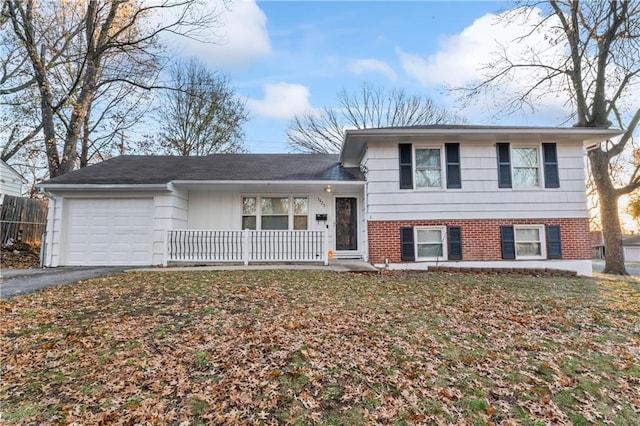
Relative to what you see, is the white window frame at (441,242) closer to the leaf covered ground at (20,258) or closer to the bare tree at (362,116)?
the leaf covered ground at (20,258)

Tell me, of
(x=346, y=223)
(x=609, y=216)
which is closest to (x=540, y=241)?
(x=609, y=216)

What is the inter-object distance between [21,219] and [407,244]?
1437 cm

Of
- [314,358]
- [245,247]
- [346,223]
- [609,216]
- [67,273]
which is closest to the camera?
[314,358]

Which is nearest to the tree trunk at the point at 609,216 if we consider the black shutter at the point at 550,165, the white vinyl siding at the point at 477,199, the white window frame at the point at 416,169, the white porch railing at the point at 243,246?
the white vinyl siding at the point at 477,199

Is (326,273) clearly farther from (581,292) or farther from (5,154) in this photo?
(5,154)

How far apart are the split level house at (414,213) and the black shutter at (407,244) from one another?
3cm

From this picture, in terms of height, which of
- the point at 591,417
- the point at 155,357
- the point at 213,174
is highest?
the point at 213,174

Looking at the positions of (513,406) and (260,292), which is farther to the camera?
(260,292)

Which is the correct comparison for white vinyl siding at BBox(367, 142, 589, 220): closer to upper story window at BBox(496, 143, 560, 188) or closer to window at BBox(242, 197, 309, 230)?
upper story window at BBox(496, 143, 560, 188)

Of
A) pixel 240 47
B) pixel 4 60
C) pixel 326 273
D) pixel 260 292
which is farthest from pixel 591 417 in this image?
pixel 4 60

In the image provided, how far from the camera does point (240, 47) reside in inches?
591

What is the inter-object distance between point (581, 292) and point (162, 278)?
933cm

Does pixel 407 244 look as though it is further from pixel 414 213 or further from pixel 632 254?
pixel 632 254

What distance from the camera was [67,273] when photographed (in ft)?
27.7
